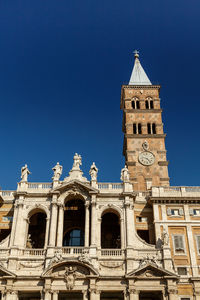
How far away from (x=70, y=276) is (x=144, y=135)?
2772 centimetres

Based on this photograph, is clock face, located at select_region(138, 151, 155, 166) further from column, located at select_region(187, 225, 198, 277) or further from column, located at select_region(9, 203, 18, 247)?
column, located at select_region(9, 203, 18, 247)

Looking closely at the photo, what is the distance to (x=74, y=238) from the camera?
138 feet

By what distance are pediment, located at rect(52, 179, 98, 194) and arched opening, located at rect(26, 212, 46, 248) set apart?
489 centimetres

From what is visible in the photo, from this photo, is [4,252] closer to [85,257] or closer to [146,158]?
[85,257]

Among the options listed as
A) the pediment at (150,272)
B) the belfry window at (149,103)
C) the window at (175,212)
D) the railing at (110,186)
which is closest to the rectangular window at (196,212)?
the window at (175,212)

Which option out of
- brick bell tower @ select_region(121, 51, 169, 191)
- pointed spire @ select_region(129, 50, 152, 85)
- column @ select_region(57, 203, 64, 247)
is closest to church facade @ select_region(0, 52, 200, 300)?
column @ select_region(57, 203, 64, 247)

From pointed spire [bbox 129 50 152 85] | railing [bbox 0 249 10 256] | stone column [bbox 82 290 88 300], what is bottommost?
stone column [bbox 82 290 88 300]

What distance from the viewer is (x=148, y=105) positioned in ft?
198

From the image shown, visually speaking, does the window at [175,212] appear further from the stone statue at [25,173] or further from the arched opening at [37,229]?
the stone statue at [25,173]

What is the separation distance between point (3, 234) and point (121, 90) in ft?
120

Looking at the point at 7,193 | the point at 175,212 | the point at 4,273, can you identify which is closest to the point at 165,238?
the point at 175,212

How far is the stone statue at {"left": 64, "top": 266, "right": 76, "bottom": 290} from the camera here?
35.2 m

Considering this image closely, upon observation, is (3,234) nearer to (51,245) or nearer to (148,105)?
(51,245)

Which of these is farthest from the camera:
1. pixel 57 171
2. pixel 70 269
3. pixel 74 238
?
pixel 57 171
